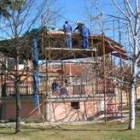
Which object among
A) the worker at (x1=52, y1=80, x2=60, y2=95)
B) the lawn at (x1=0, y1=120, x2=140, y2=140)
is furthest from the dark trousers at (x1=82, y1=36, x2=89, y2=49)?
the lawn at (x1=0, y1=120, x2=140, y2=140)

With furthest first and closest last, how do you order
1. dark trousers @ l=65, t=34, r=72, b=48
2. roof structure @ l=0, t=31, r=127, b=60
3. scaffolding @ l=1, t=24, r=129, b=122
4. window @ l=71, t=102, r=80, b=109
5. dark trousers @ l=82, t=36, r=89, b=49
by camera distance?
window @ l=71, t=102, r=80, b=109
dark trousers @ l=82, t=36, r=89, b=49
dark trousers @ l=65, t=34, r=72, b=48
scaffolding @ l=1, t=24, r=129, b=122
roof structure @ l=0, t=31, r=127, b=60

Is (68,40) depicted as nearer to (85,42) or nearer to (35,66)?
(85,42)

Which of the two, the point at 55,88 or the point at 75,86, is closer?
the point at 55,88

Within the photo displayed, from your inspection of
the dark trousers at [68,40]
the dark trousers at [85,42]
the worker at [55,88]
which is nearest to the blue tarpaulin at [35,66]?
the worker at [55,88]

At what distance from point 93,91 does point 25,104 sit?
153 inches

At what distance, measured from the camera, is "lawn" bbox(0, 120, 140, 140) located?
17.6 m

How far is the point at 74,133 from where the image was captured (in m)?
18.9

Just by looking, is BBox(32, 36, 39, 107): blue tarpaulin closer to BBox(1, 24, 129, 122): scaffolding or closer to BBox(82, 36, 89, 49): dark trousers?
BBox(1, 24, 129, 122): scaffolding

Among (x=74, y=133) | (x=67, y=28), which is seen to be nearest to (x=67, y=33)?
(x=67, y=28)

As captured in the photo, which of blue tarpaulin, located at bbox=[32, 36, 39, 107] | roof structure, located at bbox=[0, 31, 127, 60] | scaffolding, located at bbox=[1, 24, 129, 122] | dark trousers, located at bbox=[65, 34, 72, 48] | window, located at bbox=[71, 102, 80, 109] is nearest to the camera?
blue tarpaulin, located at bbox=[32, 36, 39, 107]

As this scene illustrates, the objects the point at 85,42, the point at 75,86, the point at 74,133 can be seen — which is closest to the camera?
the point at 74,133

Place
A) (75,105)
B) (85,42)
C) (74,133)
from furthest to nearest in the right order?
(75,105) → (85,42) → (74,133)

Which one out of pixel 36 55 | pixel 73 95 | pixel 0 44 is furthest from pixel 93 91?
pixel 0 44


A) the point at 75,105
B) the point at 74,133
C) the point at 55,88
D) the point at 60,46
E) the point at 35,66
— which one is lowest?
the point at 74,133
